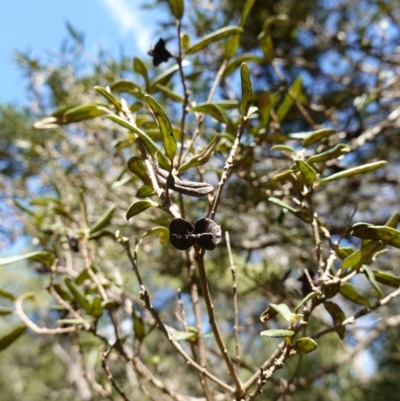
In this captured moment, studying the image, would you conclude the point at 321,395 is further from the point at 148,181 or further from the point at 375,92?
the point at 148,181

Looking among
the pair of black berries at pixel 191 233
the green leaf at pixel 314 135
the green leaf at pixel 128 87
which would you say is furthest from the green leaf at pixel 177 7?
the pair of black berries at pixel 191 233

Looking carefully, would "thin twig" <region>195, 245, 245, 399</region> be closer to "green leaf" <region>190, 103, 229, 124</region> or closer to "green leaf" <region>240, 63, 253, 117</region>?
"green leaf" <region>240, 63, 253, 117</region>

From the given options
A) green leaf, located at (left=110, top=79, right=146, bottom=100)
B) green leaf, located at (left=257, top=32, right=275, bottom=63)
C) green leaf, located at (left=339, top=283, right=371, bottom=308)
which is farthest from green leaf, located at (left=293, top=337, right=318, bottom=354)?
green leaf, located at (left=257, top=32, right=275, bottom=63)

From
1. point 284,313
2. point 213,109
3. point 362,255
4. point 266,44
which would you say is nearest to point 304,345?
point 284,313

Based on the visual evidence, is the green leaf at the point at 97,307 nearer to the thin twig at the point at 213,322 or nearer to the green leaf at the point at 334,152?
the thin twig at the point at 213,322

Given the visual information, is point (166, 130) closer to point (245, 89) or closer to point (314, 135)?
point (245, 89)

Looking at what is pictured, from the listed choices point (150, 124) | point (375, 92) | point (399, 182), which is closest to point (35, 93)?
point (150, 124)
